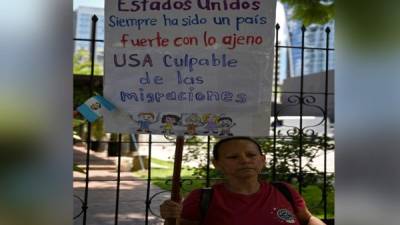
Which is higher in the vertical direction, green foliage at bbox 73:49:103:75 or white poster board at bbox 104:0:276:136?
green foliage at bbox 73:49:103:75

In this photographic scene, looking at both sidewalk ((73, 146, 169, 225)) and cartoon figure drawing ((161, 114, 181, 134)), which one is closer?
cartoon figure drawing ((161, 114, 181, 134))

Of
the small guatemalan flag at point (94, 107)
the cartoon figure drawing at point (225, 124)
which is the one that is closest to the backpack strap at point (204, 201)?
the cartoon figure drawing at point (225, 124)

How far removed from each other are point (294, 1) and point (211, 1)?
3.12 metres

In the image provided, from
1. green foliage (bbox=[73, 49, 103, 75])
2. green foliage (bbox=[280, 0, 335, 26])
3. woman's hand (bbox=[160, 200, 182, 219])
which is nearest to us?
woman's hand (bbox=[160, 200, 182, 219])

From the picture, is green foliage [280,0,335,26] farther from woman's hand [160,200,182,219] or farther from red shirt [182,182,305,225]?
woman's hand [160,200,182,219]

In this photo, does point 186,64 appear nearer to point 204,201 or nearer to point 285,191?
point 204,201

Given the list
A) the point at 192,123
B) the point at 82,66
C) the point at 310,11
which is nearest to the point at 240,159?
the point at 192,123

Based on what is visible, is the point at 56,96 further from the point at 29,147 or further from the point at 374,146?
the point at 374,146

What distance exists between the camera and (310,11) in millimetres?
5316

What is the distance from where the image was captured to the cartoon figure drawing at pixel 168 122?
2482mm

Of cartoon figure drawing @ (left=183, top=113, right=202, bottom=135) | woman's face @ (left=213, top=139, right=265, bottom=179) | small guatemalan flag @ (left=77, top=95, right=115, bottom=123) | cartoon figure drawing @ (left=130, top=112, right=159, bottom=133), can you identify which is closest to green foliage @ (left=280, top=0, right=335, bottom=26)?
woman's face @ (left=213, top=139, right=265, bottom=179)

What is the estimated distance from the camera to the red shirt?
8.12 feet

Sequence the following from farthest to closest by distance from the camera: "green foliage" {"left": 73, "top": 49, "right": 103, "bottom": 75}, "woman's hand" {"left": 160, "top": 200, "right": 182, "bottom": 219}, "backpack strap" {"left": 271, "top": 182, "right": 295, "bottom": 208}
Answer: "green foliage" {"left": 73, "top": 49, "right": 103, "bottom": 75} → "backpack strap" {"left": 271, "top": 182, "right": 295, "bottom": 208} → "woman's hand" {"left": 160, "top": 200, "right": 182, "bottom": 219}

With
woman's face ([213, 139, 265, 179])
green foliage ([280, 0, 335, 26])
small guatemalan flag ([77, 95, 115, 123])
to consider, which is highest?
green foliage ([280, 0, 335, 26])
